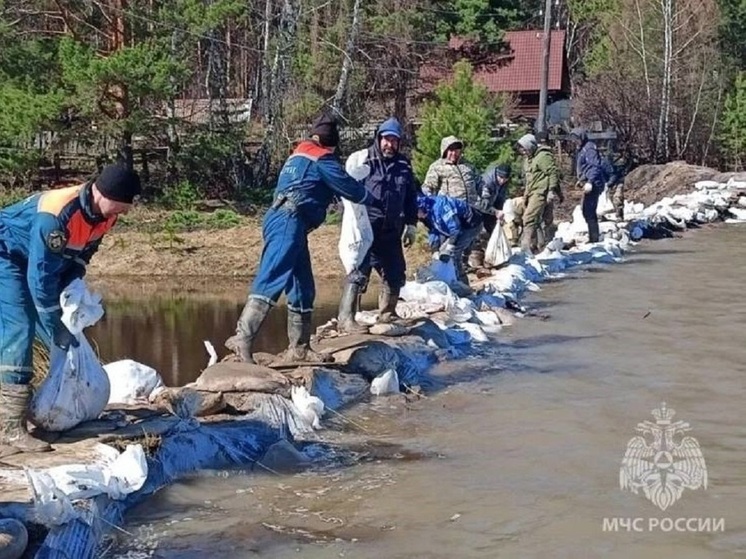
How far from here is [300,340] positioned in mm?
7086

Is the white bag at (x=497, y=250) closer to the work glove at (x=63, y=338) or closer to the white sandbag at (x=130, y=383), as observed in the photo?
the white sandbag at (x=130, y=383)

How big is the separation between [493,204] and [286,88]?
17681mm

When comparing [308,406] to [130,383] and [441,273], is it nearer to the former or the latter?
[130,383]

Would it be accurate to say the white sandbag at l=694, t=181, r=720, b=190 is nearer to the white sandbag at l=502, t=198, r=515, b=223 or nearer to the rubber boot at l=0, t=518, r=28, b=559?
the white sandbag at l=502, t=198, r=515, b=223

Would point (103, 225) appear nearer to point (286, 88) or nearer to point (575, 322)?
point (575, 322)

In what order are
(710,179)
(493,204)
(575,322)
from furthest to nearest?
(710,179), (493,204), (575,322)

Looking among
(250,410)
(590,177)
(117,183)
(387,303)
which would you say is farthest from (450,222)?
(590,177)

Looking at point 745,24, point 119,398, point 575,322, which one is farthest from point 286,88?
point 119,398

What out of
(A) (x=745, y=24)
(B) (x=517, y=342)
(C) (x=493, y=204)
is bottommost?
(B) (x=517, y=342)

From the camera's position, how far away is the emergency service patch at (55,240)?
15.5 feet

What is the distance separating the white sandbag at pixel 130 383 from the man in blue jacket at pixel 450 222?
125 inches

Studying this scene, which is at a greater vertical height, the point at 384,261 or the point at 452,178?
the point at 452,178

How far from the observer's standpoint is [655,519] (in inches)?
193

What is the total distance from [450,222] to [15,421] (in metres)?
5.08
